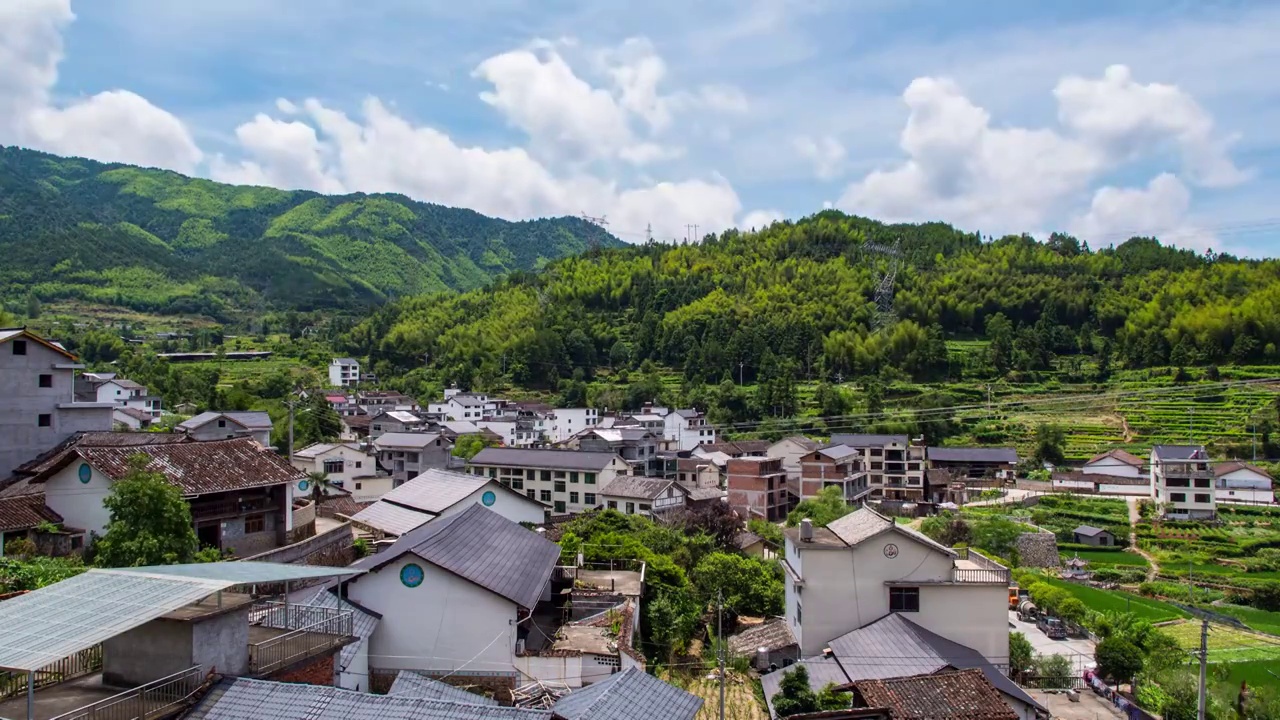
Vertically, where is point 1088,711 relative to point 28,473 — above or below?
below

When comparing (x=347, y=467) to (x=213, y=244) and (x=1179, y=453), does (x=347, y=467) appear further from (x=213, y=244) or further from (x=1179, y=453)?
(x=213, y=244)

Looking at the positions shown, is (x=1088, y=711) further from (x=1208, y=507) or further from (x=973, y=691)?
(x=1208, y=507)

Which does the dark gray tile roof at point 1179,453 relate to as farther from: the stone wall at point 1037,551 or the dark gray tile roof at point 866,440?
Answer: the dark gray tile roof at point 866,440

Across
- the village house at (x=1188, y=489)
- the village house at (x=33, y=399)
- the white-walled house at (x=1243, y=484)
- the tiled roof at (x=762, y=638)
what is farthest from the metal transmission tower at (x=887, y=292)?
the village house at (x=33, y=399)

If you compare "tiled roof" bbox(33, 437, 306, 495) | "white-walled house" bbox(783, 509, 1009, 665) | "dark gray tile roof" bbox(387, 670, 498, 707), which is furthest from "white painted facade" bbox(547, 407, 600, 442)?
"dark gray tile roof" bbox(387, 670, 498, 707)

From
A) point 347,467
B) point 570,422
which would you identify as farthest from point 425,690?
point 570,422

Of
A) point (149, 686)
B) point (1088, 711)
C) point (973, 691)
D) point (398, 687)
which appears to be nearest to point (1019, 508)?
point (1088, 711)
